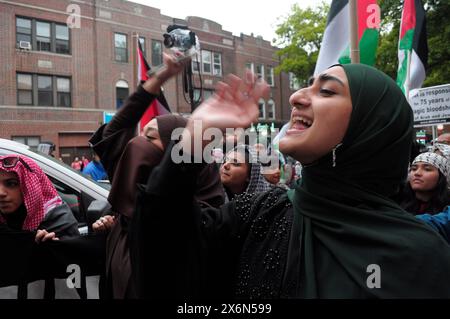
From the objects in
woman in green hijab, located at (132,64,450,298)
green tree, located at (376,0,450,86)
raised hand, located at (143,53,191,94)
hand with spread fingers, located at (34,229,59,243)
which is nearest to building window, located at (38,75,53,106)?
green tree, located at (376,0,450,86)

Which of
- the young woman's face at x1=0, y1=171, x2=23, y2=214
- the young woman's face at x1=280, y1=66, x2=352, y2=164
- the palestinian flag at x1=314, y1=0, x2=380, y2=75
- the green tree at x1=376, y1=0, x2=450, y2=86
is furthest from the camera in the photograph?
the green tree at x1=376, y1=0, x2=450, y2=86

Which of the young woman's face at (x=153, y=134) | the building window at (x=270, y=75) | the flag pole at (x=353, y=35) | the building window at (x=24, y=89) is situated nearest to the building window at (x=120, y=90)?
the building window at (x=24, y=89)

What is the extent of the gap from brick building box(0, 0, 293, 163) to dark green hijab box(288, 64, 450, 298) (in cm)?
1744

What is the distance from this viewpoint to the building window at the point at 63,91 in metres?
21.2

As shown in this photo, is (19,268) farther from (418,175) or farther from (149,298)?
(418,175)

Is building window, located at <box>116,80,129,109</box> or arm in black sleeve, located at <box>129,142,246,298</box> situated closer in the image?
arm in black sleeve, located at <box>129,142,246,298</box>

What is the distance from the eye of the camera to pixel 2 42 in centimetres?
1922

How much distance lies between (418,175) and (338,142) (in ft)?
7.44

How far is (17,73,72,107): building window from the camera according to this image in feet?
66.0

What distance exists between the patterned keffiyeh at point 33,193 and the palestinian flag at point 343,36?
3.52 m

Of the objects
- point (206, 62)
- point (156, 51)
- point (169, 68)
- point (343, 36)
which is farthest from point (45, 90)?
point (169, 68)

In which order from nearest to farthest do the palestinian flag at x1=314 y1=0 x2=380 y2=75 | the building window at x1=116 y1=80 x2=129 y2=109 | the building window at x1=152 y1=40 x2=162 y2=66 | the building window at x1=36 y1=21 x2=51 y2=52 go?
the palestinian flag at x1=314 y1=0 x2=380 y2=75 → the building window at x1=36 y1=21 x2=51 y2=52 → the building window at x1=116 y1=80 x2=129 y2=109 → the building window at x1=152 y1=40 x2=162 y2=66

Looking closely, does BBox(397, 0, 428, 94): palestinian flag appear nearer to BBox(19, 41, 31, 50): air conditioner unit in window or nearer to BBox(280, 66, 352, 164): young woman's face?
BBox(280, 66, 352, 164): young woman's face
